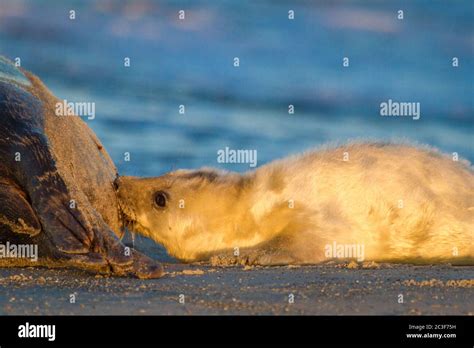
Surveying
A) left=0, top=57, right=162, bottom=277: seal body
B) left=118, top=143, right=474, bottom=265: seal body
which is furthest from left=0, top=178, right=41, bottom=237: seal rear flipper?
left=118, top=143, right=474, bottom=265: seal body

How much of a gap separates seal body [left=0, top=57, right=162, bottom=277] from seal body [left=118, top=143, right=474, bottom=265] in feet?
3.45

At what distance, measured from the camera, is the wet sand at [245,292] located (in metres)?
5.34

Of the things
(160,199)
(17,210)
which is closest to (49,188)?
(17,210)

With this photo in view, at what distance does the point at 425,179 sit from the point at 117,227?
11.7ft

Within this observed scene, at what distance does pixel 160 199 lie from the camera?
31.4ft

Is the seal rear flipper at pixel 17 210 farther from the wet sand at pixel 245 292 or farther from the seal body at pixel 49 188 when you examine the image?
the wet sand at pixel 245 292

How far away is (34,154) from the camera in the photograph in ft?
23.4

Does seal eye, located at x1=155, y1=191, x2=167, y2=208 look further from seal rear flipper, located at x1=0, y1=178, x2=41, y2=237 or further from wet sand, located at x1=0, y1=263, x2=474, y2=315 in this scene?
seal rear flipper, located at x1=0, y1=178, x2=41, y2=237

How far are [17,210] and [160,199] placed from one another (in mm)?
2582

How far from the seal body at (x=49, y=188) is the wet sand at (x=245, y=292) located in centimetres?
20

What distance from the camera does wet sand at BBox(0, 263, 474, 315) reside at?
534cm

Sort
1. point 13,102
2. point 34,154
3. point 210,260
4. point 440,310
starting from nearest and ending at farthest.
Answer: point 440,310 → point 34,154 → point 13,102 → point 210,260

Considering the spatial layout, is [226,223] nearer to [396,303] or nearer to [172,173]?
[172,173]
